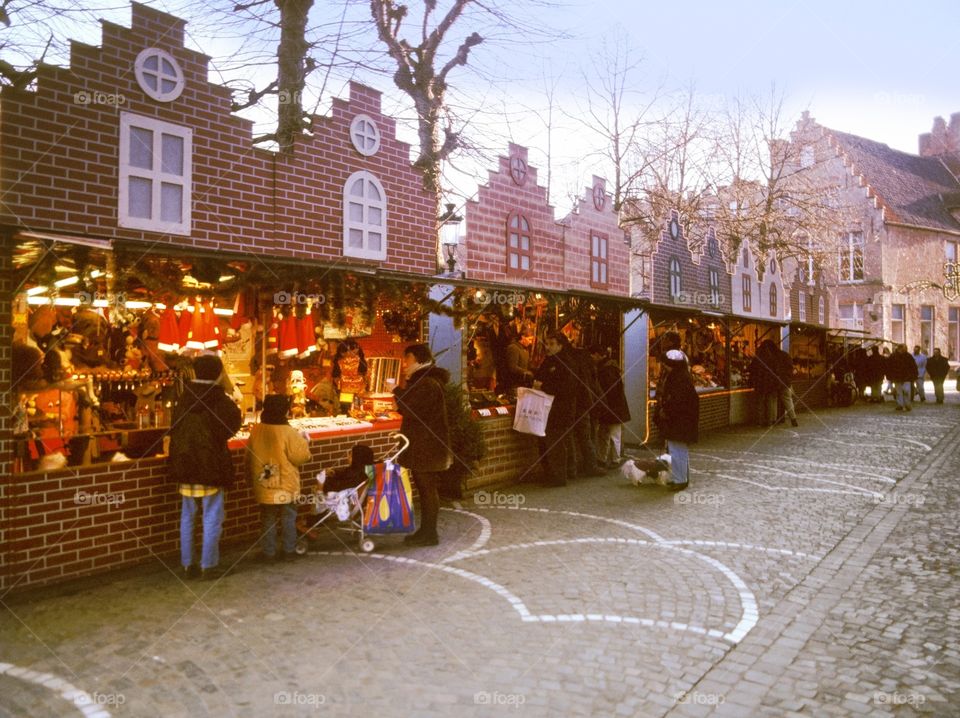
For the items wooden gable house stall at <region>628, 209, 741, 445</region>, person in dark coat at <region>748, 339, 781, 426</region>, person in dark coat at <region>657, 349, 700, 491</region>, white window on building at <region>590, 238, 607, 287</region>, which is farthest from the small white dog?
person in dark coat at <region>748, 339, 781, 426</region>

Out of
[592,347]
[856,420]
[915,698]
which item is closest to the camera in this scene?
[915,698]

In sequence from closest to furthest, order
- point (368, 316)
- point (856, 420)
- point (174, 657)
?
point (174, 657)
point (368, 316)
point (856, 420)

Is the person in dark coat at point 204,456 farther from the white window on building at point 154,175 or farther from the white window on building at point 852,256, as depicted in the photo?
the white window on building at point 852,256

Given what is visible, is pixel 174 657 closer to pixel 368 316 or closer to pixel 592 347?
pixel 368 316

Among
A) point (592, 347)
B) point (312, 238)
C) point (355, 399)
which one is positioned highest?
point (312, 238)

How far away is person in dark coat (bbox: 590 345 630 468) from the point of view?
10.9 m

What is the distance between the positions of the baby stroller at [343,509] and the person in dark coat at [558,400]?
140 inches

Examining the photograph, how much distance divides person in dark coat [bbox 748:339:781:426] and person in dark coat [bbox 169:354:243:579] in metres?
13.2

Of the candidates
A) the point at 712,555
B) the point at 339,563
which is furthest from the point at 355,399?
the point at 712,555

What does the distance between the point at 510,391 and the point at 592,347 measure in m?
2.71

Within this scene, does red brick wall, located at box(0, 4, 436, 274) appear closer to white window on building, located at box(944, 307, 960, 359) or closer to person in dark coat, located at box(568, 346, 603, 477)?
person in dark coat, located at box(568, 346, 603, 477)

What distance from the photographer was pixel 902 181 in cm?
3869

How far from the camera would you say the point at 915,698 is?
3.91 m

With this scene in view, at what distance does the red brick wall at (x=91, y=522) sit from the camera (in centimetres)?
557
